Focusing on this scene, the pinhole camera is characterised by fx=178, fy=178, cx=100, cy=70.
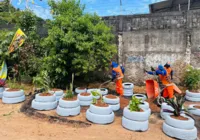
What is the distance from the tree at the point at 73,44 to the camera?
20.2 feet

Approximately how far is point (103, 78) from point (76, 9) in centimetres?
308

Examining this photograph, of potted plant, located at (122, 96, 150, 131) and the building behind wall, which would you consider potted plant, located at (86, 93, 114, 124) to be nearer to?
potted plant, located at (122, 96, 150, 131)

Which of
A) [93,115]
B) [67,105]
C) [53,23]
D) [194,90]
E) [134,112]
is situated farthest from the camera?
[53,23]

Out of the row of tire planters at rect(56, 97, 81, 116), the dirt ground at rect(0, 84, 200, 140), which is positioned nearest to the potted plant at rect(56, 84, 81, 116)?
the row of tire planters at rect(56, 97, 81, 116)

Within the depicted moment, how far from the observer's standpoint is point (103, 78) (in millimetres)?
7852

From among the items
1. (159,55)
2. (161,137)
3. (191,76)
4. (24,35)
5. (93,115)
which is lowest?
(161,137)

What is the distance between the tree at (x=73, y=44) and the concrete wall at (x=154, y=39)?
0.93 m

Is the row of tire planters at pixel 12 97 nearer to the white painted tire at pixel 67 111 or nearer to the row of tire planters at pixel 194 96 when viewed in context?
the white painted tire at pixel 67 111

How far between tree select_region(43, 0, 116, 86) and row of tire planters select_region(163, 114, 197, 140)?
11.1 ft

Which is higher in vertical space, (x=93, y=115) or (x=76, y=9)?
(x=76, y=9)

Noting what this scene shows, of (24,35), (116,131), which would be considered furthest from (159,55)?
(24,35)

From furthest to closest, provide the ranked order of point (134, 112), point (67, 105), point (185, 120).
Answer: point (67, 105)
point (134, 112)
point (185, 120)

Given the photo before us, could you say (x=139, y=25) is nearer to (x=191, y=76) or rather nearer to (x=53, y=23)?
(x=191, y=76)

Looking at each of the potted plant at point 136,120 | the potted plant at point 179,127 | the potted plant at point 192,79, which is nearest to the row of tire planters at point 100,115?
the potted plant at point 136,120
